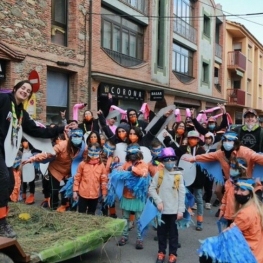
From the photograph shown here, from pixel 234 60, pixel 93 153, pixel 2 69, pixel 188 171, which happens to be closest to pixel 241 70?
pixel 234 60

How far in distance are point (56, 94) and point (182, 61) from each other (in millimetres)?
12474

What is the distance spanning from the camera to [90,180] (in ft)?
19.4

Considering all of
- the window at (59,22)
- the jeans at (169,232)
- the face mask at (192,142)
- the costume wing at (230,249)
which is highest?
the window at (59,22)

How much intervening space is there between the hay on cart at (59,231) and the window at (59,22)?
9223mm

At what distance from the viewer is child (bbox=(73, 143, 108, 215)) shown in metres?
5.91

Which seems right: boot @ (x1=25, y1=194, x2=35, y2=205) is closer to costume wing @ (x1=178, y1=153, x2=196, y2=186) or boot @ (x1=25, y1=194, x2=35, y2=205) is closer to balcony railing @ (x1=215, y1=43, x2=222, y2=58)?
costume wing @ (x1=178, y1=153, x2=196, y2=186)

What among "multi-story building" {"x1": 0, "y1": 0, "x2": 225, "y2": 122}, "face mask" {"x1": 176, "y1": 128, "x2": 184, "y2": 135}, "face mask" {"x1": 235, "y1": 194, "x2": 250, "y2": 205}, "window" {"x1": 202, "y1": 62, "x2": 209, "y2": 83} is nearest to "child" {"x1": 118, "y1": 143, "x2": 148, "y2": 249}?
"face mask" {"x1": 235, "y1": 194, "x2": 250, "y2": 205}

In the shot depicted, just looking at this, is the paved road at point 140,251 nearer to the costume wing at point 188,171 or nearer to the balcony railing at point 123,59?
the costume wing at point 188,171

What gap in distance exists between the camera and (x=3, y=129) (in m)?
3.96

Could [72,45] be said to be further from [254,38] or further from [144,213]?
[254,38]

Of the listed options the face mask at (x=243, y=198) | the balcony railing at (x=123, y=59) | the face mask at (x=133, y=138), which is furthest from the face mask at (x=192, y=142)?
the balcony railing at (x=123, y=59)

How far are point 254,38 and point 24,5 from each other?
1204 inches

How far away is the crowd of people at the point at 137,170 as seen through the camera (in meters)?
3.98

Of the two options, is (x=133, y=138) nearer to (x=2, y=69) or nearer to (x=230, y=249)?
(x=230, y=249)
